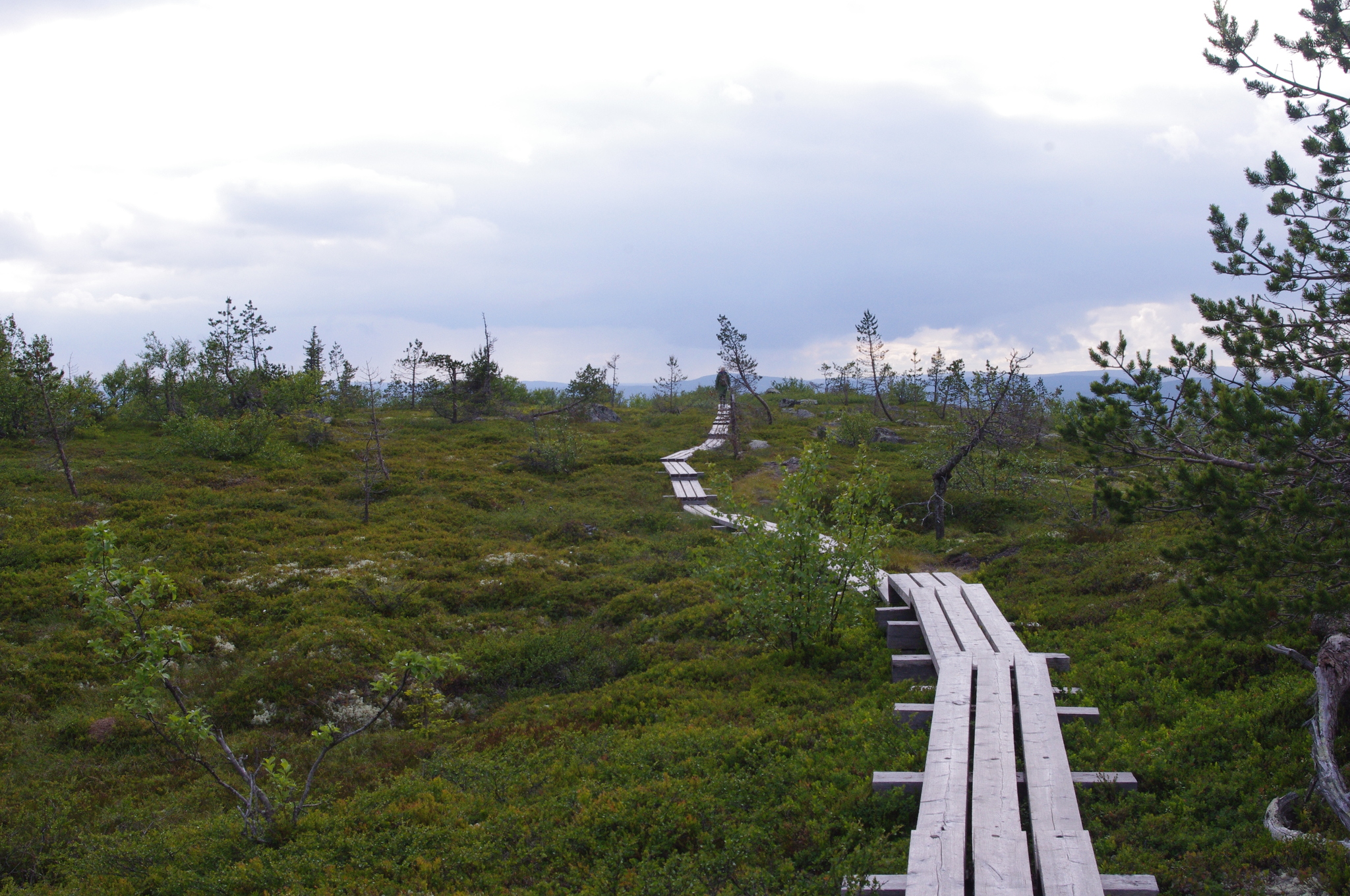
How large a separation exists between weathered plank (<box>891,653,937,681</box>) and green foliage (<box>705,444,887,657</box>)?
1489mm

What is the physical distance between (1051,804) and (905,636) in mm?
4506

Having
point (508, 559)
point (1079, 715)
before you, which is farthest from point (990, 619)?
point (508, 559)

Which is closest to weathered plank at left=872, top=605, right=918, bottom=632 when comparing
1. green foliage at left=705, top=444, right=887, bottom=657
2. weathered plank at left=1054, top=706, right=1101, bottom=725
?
→ green foliage at left=705, top=444, right=887, bottom=657

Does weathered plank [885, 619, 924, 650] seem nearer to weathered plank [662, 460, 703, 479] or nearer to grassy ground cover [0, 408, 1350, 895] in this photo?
grassy ground cover [0, 408, 1350, 895]

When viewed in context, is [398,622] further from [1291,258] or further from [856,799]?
[1291,258]

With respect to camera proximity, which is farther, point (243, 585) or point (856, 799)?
point (243, 585)

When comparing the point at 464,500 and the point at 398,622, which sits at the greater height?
the point at 464,500

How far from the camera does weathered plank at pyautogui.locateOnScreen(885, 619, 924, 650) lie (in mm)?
9453

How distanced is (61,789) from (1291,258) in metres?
15.3

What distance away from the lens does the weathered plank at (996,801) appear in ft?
14.1

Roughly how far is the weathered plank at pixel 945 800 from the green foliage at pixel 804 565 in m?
2.84

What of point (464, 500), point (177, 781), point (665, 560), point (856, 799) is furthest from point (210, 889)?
point (464, 500)

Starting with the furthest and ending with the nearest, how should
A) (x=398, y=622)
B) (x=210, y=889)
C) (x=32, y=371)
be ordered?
1. (x=32, y=371)
2. (x=398, y=622)
3. (x=210, y=889)

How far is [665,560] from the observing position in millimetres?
16844
